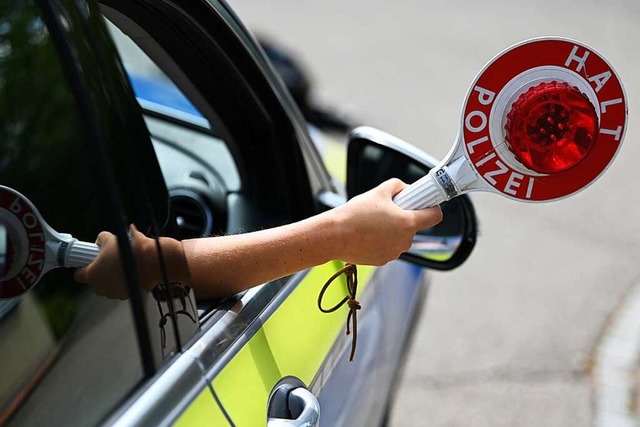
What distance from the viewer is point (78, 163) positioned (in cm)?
129

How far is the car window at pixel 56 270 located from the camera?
4.02ft

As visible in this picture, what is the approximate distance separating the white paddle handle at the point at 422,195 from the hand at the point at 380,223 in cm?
1

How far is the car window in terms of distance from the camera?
1226 mm

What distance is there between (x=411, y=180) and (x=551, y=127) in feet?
2.77

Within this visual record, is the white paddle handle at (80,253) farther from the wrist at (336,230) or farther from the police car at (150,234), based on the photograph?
the wrist at (336,230)

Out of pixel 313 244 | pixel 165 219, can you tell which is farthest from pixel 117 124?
pixel 313 244

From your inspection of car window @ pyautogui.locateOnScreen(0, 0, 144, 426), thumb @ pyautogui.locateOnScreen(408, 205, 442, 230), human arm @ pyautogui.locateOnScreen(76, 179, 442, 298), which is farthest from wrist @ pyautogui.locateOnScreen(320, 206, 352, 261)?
car window @ pyautogui.locateOnScreen(0, 0, 144, 426)

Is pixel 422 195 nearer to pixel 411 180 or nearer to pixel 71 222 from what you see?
pixel 71 222

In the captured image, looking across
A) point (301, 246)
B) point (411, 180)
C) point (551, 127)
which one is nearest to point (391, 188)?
point (301, 246)

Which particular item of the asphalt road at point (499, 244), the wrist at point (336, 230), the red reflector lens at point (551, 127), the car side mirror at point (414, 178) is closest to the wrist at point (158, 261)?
the wrist at point (336, 230)

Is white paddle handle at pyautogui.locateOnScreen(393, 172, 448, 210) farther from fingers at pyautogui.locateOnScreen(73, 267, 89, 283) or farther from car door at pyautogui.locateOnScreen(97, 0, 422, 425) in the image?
fingers at pyautogui.locateOnScreen(73, 267, 89, 283)

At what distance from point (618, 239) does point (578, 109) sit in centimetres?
366

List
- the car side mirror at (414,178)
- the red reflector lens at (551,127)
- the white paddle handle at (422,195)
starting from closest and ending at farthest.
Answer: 1. the red reflector lens at (551,127)
2. the white paddle handle at (422,195)
3. the car side mirror at (414,178)

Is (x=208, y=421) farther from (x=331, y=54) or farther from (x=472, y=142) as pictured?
(x=331, y=54)
